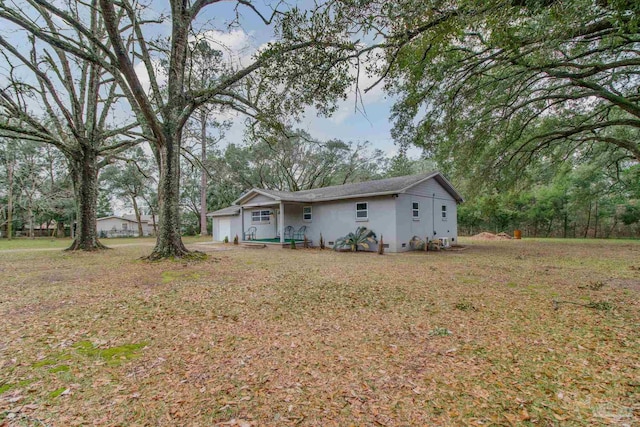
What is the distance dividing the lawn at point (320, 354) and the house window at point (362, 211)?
7.99 meters

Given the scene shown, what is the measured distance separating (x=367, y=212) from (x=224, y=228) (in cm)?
1176

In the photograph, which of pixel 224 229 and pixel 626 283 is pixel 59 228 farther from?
pixel 626 283

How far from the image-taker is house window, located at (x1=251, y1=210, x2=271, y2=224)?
19.0 metres

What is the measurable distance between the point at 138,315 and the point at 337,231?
11381 mm

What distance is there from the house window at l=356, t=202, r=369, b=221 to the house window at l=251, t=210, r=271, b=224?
7.02 meters

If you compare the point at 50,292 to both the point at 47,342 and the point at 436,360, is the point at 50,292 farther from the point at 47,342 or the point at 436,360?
the point at 436,360

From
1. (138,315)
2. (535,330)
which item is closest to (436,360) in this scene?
(535,330)

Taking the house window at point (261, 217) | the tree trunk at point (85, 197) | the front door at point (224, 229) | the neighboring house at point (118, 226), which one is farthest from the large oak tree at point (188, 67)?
the neighboring house at point (118, 226)

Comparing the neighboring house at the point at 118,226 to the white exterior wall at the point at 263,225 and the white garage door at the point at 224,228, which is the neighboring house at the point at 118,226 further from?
the white exterior wall at the point at 263,225

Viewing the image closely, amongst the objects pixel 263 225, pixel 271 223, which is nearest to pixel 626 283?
pixel 271 223

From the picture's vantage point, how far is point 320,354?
3.07 metres

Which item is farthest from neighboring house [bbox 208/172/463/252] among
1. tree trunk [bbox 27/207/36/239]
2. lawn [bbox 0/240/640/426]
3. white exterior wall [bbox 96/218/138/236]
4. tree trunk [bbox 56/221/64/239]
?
white exterior wall [bbox 96/218/138/236]

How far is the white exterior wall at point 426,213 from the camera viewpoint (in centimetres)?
1309

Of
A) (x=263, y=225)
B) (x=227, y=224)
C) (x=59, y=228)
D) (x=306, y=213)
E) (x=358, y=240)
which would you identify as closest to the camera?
(x=358, y=240)
